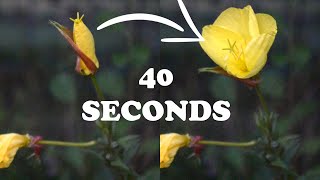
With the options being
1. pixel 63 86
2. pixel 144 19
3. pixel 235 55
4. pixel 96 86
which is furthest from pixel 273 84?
pixel 63 86

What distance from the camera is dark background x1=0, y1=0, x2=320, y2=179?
9.09 feet

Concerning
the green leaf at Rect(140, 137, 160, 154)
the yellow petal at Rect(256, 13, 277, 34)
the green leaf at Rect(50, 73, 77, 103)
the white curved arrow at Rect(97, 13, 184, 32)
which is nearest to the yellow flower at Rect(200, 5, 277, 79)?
the yellow petal at Rect(256, 13, 277, 34)

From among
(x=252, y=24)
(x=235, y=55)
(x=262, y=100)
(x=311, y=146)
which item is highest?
(x=252, y=24)

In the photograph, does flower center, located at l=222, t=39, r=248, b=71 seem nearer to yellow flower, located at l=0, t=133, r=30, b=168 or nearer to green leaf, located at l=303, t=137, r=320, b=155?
green leaf, located at l=303, t=137, r=320, b=155

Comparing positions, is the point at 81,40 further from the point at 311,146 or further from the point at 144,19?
the point at 311,146

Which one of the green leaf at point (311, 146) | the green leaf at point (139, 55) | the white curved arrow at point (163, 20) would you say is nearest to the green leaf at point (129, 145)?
the green leaf at point (139, 55)

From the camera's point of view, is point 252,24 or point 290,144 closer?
point 252,24

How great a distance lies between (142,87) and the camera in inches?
110

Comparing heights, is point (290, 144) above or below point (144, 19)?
below

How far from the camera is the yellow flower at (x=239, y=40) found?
9.01 ft

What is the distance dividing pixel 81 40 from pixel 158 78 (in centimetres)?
29

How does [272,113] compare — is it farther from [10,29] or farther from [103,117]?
[10,29]

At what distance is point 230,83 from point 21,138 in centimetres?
75

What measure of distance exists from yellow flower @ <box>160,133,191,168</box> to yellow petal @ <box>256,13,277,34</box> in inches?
18.0
